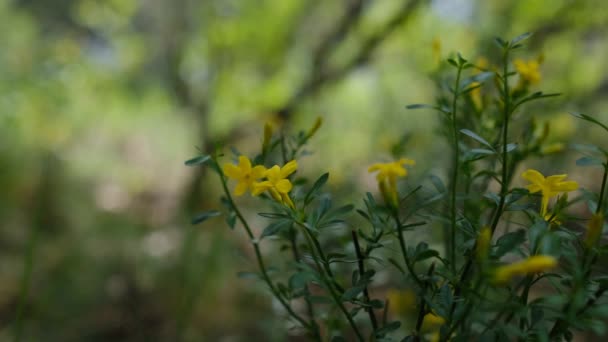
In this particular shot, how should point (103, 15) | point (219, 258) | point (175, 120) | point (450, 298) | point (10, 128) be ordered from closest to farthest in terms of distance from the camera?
point (450, 298)
point (219, 258)
point (10, 128)
point (103, 15)
point (175, 120)

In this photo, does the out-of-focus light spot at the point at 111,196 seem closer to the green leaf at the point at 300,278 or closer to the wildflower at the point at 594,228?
the green leaf at the point at 300,278

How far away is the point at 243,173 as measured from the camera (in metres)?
0.47

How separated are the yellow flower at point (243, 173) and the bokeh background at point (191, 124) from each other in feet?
1.42

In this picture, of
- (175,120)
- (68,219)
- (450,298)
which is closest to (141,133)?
(175,120)

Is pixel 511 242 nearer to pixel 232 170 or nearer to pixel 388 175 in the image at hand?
pixel 388 175

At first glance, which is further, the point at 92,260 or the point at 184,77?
the point at 184,77

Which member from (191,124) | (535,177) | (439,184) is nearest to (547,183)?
(535,177)

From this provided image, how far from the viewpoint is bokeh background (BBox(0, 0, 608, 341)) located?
174 centimetres

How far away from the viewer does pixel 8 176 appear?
261 cm

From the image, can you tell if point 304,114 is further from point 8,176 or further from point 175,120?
point 175,120

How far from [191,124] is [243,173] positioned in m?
3.66

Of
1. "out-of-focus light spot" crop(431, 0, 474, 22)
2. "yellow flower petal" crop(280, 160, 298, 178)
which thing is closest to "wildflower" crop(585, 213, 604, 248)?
"yellow flower petal" crop(280, 160, 298, 178)

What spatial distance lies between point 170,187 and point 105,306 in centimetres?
211

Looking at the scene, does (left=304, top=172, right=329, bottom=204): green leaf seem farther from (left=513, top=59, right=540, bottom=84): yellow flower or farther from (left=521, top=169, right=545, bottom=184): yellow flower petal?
(left=513, top=59, right=540, bottom=84): yellow flower
